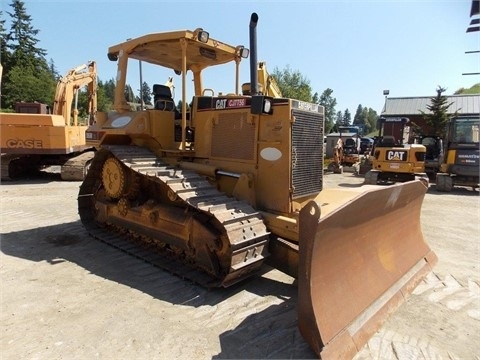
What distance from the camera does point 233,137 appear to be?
4617 millimetres

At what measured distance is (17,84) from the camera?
38.5m

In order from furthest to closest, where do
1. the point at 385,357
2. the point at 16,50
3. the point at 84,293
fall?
the point at 16,50 < the point at 84,293 < the point at 385,357

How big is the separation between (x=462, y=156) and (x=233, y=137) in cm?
1100

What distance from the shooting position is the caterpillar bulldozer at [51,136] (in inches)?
431

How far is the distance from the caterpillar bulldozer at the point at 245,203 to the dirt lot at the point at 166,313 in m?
0.22

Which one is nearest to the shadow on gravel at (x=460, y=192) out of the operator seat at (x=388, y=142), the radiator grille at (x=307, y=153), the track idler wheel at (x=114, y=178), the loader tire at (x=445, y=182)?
the loader tire at (x=445, y=182)

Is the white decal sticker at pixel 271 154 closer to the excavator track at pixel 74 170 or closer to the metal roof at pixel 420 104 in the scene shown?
the excavator track at pixel 74 170

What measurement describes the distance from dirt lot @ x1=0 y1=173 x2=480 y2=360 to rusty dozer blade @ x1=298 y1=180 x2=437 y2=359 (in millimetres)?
173

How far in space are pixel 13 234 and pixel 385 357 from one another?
18.8 ft

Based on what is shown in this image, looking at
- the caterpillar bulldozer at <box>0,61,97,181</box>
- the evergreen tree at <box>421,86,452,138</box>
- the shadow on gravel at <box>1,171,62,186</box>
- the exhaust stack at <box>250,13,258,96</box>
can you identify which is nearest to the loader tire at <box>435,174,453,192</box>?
the exhaust stack at <box>250,13,258,96</box>

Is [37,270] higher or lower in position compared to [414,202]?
lower

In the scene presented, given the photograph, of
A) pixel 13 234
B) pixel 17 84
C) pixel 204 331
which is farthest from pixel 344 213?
pixel 17 84

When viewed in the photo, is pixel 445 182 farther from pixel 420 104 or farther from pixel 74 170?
pixel 420 104

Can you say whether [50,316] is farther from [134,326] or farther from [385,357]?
[385,357]
